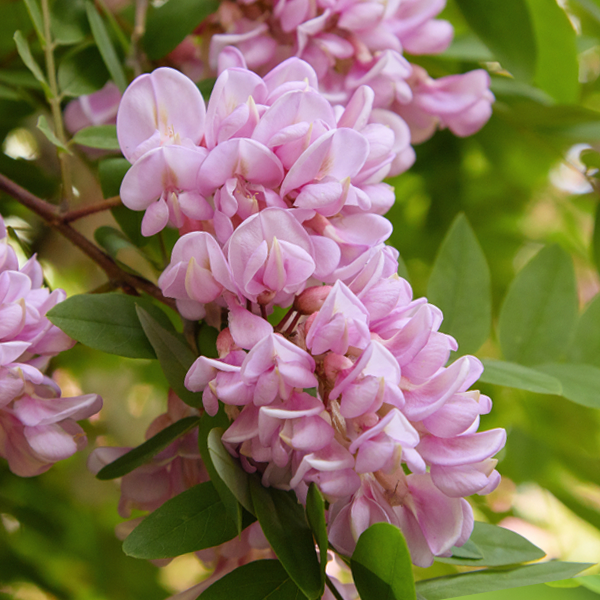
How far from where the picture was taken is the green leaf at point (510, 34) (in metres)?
0.48

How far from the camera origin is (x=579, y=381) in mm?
426

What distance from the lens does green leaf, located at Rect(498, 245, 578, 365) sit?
1.56 feet

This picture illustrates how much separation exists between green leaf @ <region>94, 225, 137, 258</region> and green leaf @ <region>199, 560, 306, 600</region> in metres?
0.22

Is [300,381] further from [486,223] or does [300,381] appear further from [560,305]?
[486,223]

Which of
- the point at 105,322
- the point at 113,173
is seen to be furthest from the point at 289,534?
the point at 113,173

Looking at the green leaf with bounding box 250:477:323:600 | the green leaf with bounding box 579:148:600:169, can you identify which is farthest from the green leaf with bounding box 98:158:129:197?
the green leaf with bounding box 579:148:600:169

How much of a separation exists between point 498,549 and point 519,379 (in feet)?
0.32

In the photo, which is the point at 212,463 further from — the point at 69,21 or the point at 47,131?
the point at 69,21

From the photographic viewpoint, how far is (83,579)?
0.79 meters

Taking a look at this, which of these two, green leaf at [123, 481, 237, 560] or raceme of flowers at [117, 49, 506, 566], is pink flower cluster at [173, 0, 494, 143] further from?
green leaf at [123, 481, 237, 560]

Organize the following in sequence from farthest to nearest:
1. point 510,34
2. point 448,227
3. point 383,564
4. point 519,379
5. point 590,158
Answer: point 448,227 < point 590,158 < point 510,34 < point 519,379 < point 383,564

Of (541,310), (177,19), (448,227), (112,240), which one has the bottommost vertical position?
(448,227)

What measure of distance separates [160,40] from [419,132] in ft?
0.73

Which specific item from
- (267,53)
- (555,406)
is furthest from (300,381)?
(555,406)
